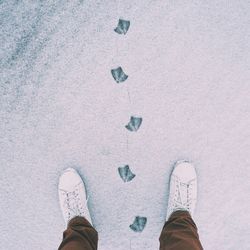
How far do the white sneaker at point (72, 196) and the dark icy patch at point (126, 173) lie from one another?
16 centimetres

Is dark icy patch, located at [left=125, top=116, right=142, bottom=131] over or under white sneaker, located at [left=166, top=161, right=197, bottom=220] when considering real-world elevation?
over

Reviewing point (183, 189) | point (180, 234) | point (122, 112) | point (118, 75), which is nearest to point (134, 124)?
point (122, 112)

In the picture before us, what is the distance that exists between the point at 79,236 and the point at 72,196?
193mm

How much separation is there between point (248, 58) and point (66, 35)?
0.70m

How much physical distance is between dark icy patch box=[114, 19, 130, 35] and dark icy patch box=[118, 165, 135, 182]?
1.71ft

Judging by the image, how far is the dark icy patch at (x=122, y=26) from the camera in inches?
53.1

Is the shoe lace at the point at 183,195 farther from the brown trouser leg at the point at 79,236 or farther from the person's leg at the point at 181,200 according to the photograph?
the brown trouser leg at the point at 79,236

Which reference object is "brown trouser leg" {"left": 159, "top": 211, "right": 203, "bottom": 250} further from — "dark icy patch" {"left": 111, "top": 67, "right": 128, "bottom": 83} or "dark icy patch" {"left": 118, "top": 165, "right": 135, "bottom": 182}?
"dark icy patch" {"left": 111, "top": 67, "right": 128, "bottom": 83}

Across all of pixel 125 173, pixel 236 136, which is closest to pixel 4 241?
pixel 125 173

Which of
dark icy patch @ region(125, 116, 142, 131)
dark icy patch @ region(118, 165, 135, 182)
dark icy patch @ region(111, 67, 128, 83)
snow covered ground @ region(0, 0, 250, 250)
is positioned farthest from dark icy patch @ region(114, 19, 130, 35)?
dark icy patch @ region(118, 165, 135, 182)

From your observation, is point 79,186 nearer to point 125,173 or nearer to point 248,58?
point 125,173

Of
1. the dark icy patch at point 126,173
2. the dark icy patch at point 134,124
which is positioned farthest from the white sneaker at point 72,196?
the dark icy patch at point 134,124

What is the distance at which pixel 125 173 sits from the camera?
4.66 ft

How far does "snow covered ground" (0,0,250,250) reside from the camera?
135cm
